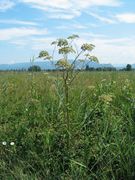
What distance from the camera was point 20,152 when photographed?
491 cm

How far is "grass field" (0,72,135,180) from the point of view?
445cm

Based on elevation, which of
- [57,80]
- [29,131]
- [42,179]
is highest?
[57,80]

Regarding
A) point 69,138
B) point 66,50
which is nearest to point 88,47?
point 66,50

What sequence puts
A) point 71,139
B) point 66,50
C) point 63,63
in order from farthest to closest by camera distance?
1. point 71,139
2. point 66,50
3. point 63,63

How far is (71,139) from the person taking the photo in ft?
15.5

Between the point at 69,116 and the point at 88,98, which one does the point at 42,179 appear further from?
the point at 88,98

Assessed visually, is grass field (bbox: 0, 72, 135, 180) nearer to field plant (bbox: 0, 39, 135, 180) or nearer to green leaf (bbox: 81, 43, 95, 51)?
field plant (bbox: 0, 39, 135, 180)

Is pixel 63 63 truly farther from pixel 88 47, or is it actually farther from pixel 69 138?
pixel 69 138

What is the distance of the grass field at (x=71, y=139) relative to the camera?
4449 millimetres

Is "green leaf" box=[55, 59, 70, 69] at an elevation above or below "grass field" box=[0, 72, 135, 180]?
above

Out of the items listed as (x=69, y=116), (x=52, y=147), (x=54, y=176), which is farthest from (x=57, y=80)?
(x=54, y=176)

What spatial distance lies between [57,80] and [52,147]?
709 millimetres

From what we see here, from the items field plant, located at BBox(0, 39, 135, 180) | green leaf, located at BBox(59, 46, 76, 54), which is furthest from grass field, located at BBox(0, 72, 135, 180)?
green leaf, located at BBox(59, 46, 76, 54)

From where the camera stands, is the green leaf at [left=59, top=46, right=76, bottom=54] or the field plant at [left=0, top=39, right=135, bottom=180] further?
the green leaf at [left=59, top=46, right=76, bottom=54]
